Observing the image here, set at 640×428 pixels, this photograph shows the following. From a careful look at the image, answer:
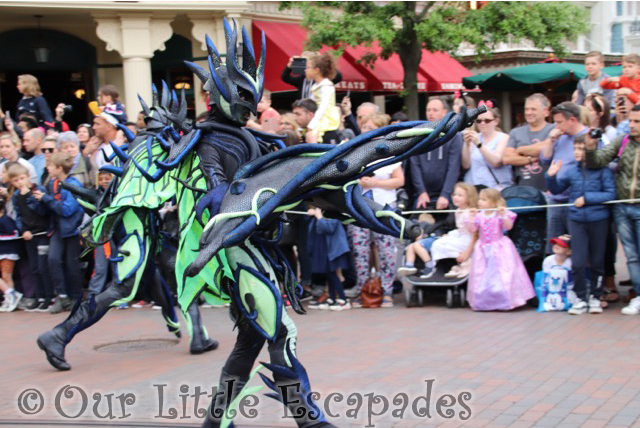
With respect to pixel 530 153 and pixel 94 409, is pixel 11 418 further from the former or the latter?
pixel 530 153

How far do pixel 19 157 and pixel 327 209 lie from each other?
7.29 metres

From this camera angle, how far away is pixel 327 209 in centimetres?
482

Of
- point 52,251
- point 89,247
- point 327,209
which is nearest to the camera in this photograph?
point 327,209

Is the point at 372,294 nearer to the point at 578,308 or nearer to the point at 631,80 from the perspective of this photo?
the point at 578,308

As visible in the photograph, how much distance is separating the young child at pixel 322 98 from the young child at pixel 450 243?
1.54 metres

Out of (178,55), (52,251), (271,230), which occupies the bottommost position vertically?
(52,251)

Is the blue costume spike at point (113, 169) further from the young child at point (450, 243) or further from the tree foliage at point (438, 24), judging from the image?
the tree foliage at point (438, 24)

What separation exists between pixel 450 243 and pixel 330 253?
50.3 inches

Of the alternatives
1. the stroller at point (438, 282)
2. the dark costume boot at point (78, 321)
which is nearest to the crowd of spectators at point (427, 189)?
the stroller at point (438, 282)

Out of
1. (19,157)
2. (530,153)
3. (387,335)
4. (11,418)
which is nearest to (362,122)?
(530,153)

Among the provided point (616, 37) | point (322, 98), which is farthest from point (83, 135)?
point (616, 37)

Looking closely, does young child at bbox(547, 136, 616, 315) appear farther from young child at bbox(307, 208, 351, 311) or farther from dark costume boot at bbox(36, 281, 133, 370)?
dark costume boot at bbox(36, 281, 133, 370)

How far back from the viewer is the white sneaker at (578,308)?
27.0 feet

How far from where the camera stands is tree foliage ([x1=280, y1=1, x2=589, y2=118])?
16359 mm
